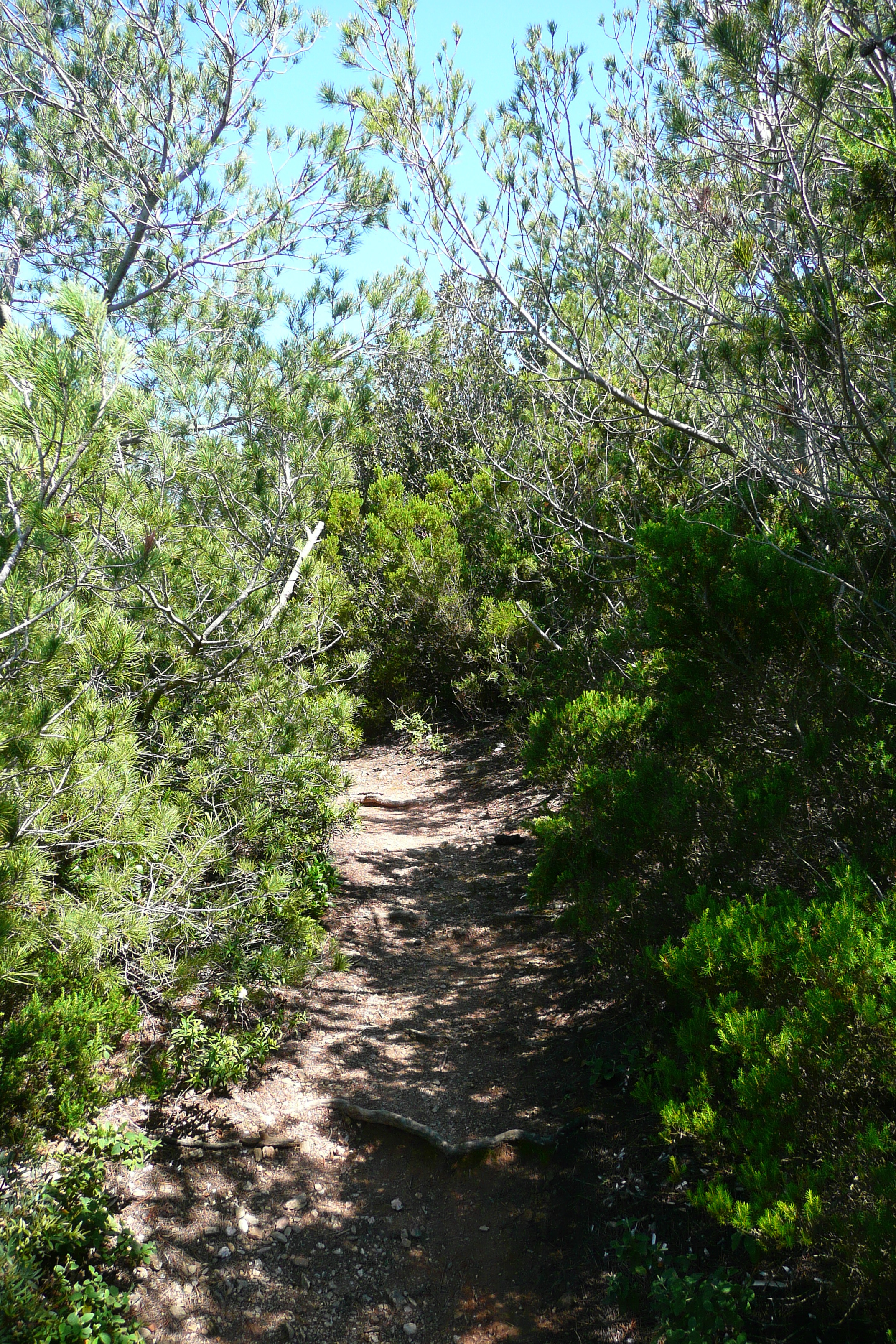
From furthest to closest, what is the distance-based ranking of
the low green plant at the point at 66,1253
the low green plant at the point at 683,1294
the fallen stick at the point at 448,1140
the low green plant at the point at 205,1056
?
the low green plant at the point at 205,1056, the fallen stick at the point at 448,1140, the low green plant at the point at 66,1253, the low green plant at the point at 683,1294

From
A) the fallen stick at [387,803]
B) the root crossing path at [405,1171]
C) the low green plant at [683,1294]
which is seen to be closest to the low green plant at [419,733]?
the fallen stick at [387,803]

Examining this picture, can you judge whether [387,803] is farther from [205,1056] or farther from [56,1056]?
[56,1056]

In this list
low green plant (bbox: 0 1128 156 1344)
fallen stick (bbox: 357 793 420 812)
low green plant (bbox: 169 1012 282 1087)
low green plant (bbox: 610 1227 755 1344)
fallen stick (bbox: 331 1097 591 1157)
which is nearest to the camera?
low green plant (bbox: 610 1227 755 1344)

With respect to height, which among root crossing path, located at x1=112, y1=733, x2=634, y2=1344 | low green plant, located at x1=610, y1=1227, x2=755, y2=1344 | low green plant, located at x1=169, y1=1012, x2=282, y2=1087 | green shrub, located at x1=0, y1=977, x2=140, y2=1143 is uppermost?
green shrub, located at x1=0, y1=977, x2=140, y2=1143

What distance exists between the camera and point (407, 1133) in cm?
356

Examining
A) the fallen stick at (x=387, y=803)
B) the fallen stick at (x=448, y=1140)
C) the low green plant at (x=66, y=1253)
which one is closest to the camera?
the low green plant at (x=66, y=1253)

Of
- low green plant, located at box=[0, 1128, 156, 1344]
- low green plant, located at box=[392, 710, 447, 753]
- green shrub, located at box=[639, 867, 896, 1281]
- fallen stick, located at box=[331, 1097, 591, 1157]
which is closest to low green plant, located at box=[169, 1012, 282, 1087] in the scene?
fallen stick, located at box=[331, 1097, 591, 1157]

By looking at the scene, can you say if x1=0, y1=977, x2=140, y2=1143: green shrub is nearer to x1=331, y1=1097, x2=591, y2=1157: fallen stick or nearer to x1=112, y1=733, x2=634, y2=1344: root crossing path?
x1=112, y1=733, x2=634, y2=1344: root crossing path

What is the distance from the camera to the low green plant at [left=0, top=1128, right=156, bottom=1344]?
2.28 m

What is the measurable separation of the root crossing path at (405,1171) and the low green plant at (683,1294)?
0.13m

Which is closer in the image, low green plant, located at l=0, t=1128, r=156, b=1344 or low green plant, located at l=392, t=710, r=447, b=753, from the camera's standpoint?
low green plant, located at l=0, t=1128, r=156, b=1344

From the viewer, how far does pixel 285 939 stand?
13.8 ft

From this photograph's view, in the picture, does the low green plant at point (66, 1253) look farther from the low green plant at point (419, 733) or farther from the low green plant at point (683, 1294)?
the low green plant at point (419, 733)

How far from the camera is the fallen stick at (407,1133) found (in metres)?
3.29
